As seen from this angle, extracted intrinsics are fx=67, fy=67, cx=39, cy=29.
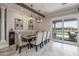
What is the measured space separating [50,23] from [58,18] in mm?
430

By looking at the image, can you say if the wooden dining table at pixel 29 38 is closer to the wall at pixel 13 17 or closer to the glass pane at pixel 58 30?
the wall at pixel 13 17

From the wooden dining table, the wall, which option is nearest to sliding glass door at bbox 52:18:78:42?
the wooden dining table

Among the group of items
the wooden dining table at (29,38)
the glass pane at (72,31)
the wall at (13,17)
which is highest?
the wall at (13,17)

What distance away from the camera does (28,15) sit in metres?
3.01

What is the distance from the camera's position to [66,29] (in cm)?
271

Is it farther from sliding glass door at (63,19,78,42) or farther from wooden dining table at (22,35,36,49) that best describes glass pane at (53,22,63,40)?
wooden dining table at (22,35,36,49)

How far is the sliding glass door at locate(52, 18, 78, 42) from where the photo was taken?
248 centimetres

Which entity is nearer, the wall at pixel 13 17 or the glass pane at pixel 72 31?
the glass pane at pixel 72 31

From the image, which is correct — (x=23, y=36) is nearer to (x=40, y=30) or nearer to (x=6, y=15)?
(x=40, y=30)

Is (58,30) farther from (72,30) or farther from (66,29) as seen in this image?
(72,30)

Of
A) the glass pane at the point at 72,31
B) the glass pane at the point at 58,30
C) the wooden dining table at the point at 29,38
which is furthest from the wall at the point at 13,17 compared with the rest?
the glass pane at the point at 72,31

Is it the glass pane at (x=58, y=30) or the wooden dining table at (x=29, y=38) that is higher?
the glass pane at (x=58, y=30)

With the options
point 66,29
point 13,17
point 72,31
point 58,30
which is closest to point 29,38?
point 13,17

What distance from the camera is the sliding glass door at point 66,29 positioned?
248 centimetres
